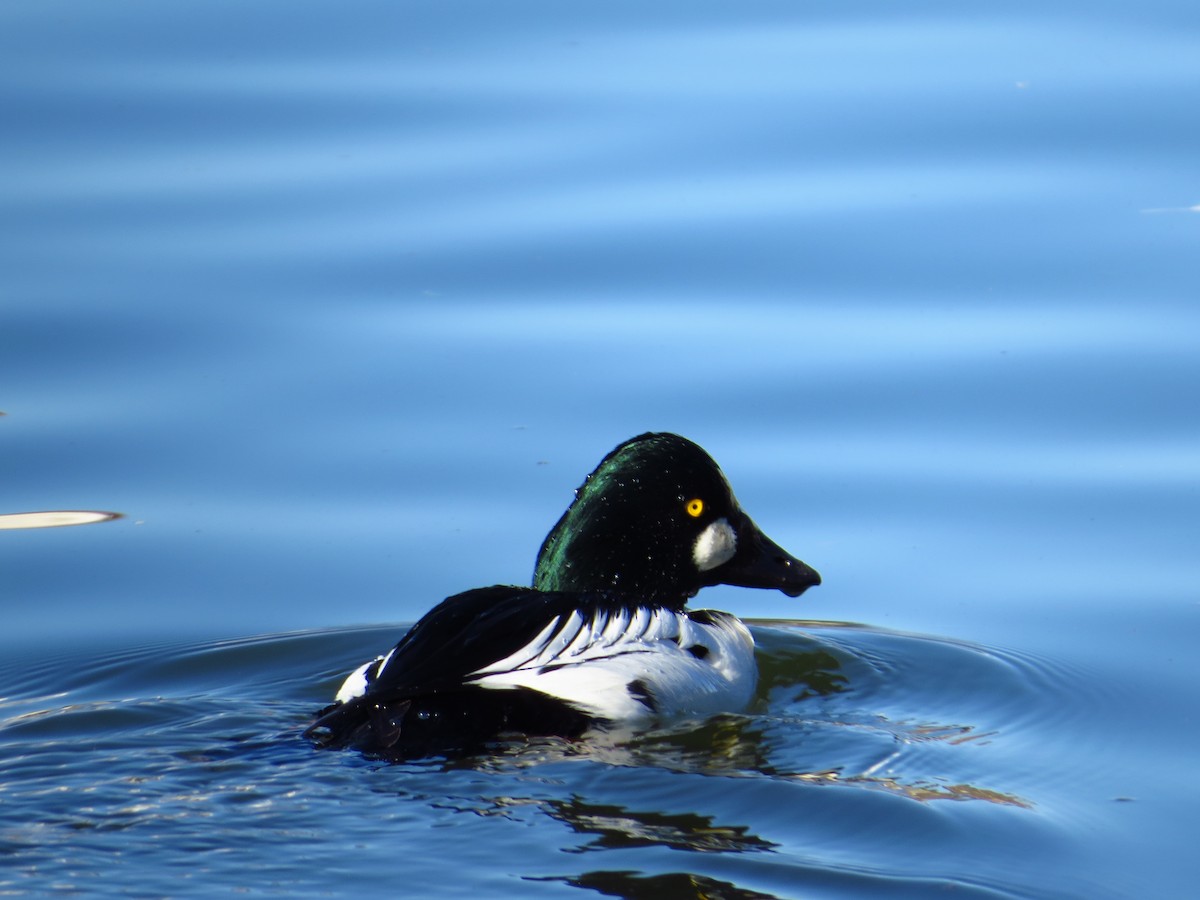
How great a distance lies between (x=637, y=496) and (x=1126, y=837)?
2.14m

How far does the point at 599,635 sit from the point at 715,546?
87cm

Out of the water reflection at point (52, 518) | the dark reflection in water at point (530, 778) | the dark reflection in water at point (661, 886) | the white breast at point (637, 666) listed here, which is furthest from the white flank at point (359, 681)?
the water reflection at point (52, 518)

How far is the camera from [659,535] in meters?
7.21

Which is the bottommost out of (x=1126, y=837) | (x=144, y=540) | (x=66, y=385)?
(x=1126, y=837)

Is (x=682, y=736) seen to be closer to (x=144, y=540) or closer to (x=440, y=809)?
(x=440, y=809)

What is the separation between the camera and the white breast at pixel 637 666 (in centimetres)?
637

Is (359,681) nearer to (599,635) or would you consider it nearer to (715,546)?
(599,635)

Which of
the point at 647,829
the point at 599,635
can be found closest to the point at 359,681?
the point at 599,635

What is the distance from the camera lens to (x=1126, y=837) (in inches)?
227

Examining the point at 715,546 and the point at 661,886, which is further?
the point at 715,546

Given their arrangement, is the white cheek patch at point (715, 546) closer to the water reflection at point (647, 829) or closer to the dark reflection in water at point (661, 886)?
the water reflection at point (647, 829)

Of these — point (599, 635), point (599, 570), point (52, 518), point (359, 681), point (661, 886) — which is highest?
point (52, 518)

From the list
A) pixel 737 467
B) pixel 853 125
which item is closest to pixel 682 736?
pixel 737 467

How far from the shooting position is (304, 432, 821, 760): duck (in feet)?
20.1
